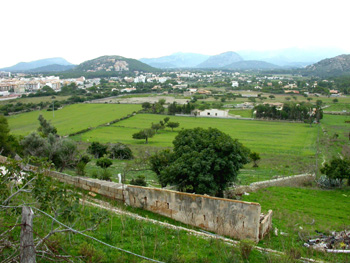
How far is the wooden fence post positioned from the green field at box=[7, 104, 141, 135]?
5011cm

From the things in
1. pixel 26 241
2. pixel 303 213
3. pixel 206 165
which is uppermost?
pixel 26 241

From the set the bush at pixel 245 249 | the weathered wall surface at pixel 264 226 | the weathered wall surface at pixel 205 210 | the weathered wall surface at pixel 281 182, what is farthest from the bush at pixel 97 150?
the bush at pixel 245 249

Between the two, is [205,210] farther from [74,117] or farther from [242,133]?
[74,117]

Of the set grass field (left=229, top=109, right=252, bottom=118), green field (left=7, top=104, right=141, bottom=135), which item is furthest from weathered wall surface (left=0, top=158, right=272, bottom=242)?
grass field (left=229, top=109, right=252, bottom=118)

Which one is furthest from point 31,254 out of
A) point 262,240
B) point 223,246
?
point 262,240

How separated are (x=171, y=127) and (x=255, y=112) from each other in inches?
1031

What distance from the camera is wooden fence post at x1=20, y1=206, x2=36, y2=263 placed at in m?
4.73

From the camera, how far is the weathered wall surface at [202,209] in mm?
9812

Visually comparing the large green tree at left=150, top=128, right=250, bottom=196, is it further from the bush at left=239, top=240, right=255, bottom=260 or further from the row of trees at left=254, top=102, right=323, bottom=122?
the row of trees at left=254, top=102, right=323, bottom=122

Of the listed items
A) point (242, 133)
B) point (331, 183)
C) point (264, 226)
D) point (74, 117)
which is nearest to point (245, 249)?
point (264, 226)

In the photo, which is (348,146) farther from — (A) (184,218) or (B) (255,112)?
(A) (184,218)

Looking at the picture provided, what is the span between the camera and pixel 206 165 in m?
14.3

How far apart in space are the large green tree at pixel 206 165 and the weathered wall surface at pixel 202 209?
9.32ft

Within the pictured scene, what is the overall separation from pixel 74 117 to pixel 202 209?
64.8 metres
